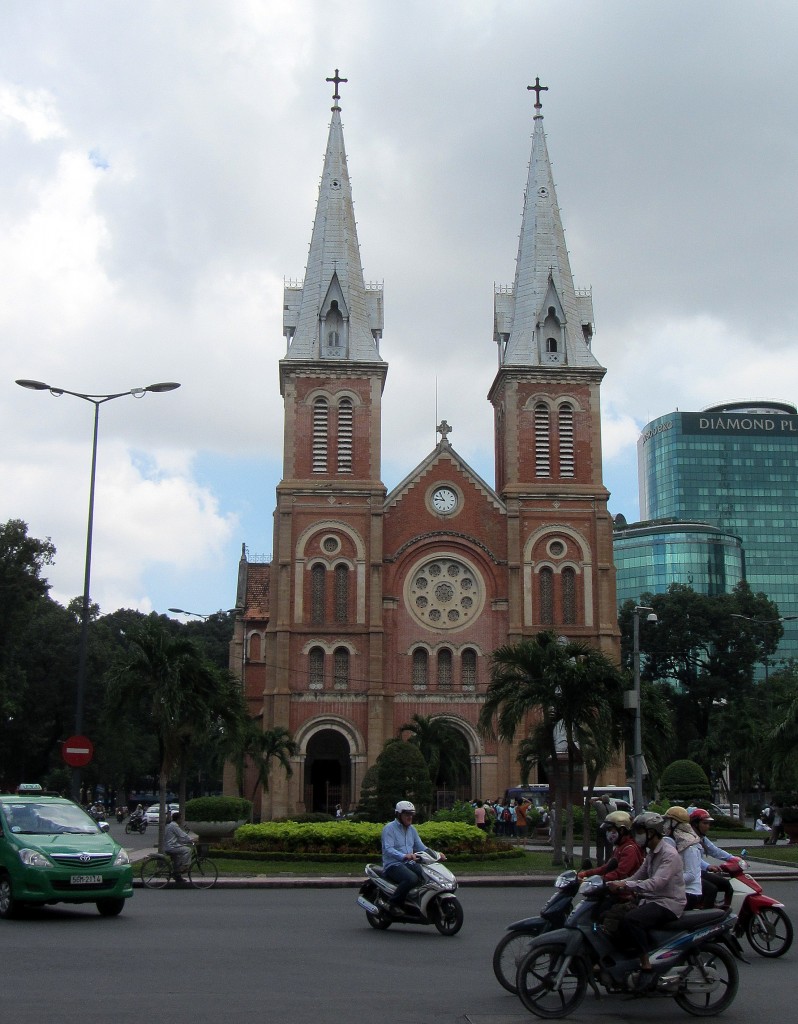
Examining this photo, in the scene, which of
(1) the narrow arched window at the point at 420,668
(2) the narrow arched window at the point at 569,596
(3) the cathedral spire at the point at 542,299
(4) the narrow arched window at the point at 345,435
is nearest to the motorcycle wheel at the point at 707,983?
(1) the narrow arched window at the point at 420,668

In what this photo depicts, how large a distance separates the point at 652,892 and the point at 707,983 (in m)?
0.90

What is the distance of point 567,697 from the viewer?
29.7m

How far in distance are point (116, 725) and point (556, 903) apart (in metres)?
22.1

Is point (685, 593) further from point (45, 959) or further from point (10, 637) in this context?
point (45, 959)

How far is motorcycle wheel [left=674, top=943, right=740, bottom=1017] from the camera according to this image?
35.5 feet

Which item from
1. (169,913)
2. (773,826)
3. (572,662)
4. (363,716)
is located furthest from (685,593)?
(169,913)

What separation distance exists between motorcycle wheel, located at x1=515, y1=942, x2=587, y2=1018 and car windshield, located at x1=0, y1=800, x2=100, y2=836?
9.00 m

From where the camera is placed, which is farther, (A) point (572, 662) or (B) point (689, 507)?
(B) point (689, 507)

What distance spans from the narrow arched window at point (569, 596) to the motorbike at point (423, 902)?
1694 inches

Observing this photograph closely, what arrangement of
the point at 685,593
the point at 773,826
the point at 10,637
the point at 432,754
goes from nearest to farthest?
the point at 773,826 < the point at 10,637 < the point at 432,754 < the point at 685,593

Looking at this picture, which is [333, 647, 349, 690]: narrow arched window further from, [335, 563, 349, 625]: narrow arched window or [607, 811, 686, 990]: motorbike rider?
[607, 811, 686, 990]: motorbike rider

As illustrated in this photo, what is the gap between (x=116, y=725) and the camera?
31.6 metres

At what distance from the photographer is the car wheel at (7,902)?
16281mm

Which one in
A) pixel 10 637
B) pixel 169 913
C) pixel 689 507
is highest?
pixel 689 507
